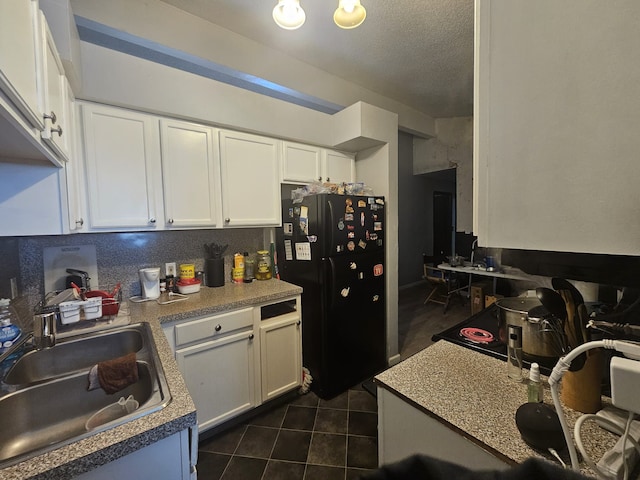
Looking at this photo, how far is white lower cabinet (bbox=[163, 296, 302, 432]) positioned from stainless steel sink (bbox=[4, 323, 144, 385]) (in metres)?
0.20

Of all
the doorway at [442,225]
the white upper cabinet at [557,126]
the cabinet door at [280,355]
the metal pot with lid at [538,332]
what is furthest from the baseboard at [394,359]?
the doorway at [442,225]

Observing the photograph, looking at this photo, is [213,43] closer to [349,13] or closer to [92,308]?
[349,13]

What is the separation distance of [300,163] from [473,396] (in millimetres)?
2048

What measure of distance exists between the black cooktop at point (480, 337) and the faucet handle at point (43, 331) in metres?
1.71

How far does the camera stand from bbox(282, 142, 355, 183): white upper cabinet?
7.55 feet

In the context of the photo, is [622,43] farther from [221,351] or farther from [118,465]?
[221,351]

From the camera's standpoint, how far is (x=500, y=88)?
546 mm

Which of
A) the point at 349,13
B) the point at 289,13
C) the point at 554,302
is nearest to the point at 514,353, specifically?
the point at 554,302

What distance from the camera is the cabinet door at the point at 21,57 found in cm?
65

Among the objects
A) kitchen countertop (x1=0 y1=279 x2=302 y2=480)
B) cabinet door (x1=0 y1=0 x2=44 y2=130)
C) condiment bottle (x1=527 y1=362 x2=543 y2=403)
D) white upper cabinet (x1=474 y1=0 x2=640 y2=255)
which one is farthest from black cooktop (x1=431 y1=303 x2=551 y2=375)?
cabinet door (x1=0 y1=0 x2=44 y2=130)

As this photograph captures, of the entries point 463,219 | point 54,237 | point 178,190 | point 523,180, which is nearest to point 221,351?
point 178,190

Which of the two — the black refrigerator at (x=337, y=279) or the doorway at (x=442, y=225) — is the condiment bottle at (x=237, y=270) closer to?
the black refrigerator at (x=337, y=279)

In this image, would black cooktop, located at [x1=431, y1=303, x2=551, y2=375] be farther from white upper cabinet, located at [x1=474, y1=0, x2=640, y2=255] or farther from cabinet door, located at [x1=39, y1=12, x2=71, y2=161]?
cabinet door, located at [x1=39, y1=12, x2=71, y2=161]

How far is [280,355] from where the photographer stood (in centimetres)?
196
